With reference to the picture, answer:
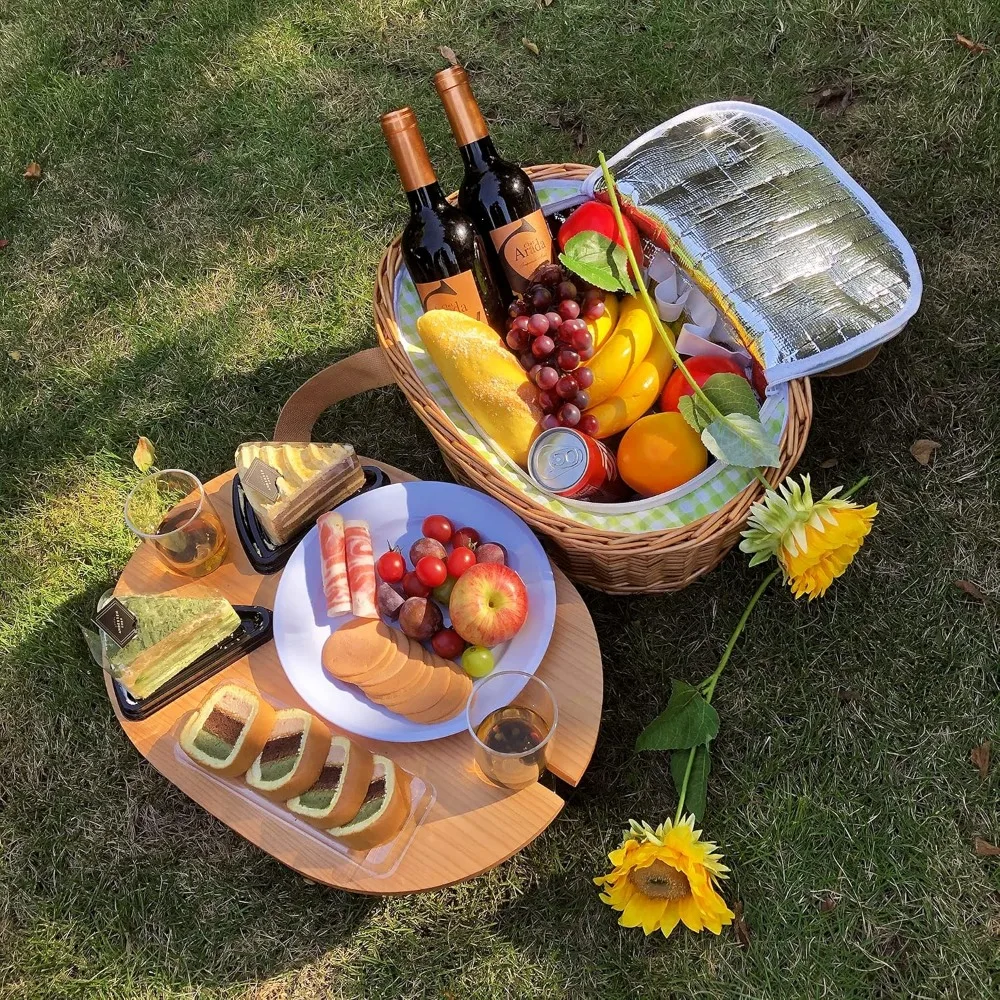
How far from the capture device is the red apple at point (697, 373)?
6.58 ft

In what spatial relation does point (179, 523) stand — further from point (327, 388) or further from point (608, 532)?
point (608, 532)

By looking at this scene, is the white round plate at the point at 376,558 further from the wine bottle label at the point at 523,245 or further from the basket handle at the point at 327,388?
the wine bottle label at the point at 523,245

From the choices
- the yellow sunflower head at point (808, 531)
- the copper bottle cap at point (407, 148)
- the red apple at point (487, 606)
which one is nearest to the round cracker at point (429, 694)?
the red apple at point (487, 606)

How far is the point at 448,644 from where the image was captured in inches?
74.4

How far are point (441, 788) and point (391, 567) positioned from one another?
1.68 feet

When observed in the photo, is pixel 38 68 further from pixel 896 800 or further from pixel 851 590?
pixel 896 800

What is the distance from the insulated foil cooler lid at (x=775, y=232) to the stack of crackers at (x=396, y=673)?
101 centimetres

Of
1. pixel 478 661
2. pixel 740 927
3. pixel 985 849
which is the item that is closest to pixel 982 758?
pixel 985 849

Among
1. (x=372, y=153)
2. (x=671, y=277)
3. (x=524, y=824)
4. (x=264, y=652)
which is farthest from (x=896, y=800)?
(x=372, y=153)

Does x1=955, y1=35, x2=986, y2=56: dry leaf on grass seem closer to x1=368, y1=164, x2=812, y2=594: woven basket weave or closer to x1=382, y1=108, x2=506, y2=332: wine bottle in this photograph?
x1=368, y1=164, x2=812, y2=594: woven basket weave

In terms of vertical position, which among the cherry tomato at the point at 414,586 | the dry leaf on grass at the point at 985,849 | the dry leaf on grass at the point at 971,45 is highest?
the dry leaf on grass at the point at 971,45

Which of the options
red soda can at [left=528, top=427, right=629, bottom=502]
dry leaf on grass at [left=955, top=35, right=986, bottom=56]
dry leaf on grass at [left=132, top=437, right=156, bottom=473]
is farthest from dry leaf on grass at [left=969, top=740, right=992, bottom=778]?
dry leaf on grass at [left=132, top=437, right=156, bottom=473]

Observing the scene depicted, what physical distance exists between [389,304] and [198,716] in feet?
3.65

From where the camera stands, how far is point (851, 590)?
2256mm
